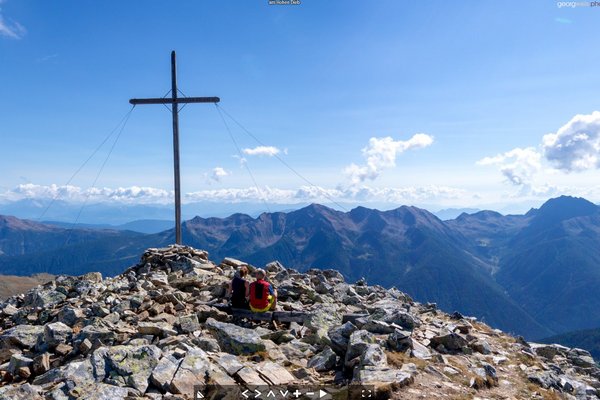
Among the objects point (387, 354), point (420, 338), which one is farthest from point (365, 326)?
point (387, 354)

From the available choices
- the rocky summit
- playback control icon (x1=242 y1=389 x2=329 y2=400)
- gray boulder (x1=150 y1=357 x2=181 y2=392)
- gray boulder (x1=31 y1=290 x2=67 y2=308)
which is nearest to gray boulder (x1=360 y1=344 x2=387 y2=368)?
the rocky summit

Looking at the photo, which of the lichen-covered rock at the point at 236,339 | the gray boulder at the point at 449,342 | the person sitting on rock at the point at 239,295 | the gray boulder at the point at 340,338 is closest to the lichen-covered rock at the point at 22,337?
the lichen-covered rock at the point at 236,339

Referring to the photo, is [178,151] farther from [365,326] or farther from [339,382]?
[339,382]

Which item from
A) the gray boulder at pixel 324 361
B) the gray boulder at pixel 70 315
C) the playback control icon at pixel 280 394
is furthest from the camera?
the gray boulder at pixel 70 315

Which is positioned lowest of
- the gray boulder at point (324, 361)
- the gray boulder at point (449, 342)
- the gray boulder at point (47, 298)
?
the gray boulder at point (449, 342)

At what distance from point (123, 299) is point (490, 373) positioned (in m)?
15.4

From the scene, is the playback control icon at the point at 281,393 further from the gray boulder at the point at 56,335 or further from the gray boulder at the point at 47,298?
the gray boulder at the point at 47,298

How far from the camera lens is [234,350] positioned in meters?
13.9

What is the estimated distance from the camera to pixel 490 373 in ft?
44.7

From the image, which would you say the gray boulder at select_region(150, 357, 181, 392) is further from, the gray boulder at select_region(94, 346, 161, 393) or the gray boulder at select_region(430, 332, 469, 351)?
the gray boulder at select_region(430, 332, 469, 351)

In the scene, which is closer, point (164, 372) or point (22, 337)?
point (164, 372)

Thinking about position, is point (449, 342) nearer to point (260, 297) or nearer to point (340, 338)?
point (340, 338)

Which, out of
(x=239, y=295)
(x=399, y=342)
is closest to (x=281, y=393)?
(x=399, y=342)

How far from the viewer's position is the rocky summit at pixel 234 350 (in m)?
11.1
